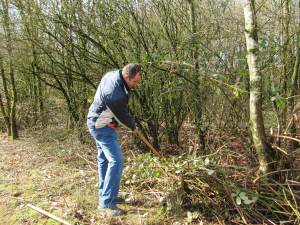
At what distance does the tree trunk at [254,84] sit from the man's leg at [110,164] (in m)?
1.68

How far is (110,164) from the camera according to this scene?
4438mm

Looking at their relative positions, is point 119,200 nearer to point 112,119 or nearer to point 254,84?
point 112,119

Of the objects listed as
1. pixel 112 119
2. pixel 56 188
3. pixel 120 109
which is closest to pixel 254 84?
pixel 120 109

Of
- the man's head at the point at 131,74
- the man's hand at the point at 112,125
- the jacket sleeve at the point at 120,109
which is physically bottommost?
the man's hand at the point at 112,125

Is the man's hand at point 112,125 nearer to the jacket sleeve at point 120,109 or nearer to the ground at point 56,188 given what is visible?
the jacket sleeve at point 120,109

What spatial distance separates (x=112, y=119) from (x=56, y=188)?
5.97 ft

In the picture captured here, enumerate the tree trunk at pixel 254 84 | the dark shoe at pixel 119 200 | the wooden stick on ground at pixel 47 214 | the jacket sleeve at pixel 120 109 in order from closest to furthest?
the tree trunk at pixel 254 84 < the jacket sleeve at pixel 120 109 < the wooden stick on ground at pixel 47 214 < the dark shoe at pixel 119 200

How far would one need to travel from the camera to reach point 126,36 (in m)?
6.69

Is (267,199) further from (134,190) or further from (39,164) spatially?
(39,164)

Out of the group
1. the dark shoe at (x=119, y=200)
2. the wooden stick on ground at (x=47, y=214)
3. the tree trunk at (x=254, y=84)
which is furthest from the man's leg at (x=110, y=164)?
the tree trunk at (x=254, y=84)

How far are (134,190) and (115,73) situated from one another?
5.75 feet

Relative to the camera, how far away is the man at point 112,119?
4228 mm

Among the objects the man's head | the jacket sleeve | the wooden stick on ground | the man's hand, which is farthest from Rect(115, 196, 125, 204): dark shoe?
the man's head

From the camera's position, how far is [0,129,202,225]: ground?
450 centimetres
